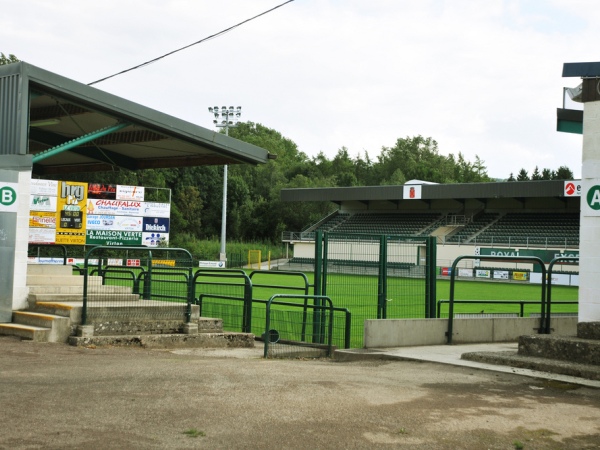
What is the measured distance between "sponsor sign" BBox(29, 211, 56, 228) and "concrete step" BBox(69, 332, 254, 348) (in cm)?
2538

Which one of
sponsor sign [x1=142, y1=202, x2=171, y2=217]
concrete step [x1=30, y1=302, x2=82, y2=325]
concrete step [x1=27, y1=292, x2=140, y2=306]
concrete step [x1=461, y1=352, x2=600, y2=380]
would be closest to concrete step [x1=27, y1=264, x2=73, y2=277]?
concrete step [x1=27, y1=292, x2=140, y2=306]

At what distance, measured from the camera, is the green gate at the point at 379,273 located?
1405cm

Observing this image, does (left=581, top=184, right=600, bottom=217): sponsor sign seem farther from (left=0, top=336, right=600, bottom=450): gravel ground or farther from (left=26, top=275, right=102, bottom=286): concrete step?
(left=26, top=275, right=102, bottom=286): concrete step

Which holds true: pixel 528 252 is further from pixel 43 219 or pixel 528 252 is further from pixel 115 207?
pixel 43 219

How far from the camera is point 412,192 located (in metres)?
66.9

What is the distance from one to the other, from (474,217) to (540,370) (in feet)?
192

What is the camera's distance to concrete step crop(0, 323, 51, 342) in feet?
39.0

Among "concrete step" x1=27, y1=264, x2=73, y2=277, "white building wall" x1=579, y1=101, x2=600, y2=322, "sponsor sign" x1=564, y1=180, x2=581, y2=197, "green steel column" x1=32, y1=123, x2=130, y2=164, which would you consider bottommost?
"concrete step" x1=27, y1=264, x2=73, y2=277

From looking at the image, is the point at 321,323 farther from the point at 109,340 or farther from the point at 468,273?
the point at 468,273

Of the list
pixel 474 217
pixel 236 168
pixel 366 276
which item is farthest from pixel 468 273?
pixel 236 168

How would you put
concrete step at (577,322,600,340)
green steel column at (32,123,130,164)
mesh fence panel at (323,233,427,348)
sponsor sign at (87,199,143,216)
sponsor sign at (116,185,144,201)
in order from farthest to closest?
sponsor sign at (116,185,144,201) → sponsor sign at (87,199,143,216) → green steel column at (32,123,130,164) → mesh fence panel at (323,233,427,348) → concrete step at (577,322,600,340)

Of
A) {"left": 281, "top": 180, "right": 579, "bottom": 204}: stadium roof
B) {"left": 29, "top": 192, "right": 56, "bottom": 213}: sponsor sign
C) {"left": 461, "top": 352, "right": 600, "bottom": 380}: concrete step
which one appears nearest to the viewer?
{"left": 461, "top": 352, "right": 600, "bottom": 380}: concrete step

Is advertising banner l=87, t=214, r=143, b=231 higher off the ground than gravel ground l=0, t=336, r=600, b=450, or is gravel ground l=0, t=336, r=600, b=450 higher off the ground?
advertising banner l=87, t=214, r=143, b=231

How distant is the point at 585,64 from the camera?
1044 centimetres
